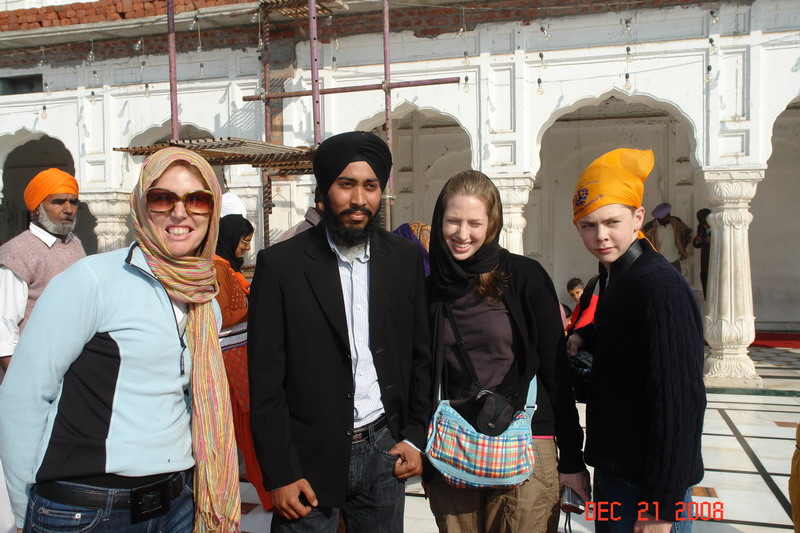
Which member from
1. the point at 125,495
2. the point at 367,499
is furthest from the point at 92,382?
the point at 367,499

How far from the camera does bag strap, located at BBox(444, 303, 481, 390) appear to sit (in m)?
1.80

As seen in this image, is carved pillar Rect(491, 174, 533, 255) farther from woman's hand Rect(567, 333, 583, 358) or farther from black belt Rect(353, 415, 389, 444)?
black belt Rect(353, 415, 389, 444)

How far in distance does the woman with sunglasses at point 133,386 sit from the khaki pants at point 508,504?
643 mm

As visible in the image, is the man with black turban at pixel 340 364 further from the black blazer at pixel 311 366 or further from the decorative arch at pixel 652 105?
the decorative arch at pixel 652 105

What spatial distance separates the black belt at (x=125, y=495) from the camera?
4.37 ft

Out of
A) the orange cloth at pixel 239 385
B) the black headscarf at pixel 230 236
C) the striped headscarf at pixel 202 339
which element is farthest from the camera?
the black headscarf at pixel 230 236

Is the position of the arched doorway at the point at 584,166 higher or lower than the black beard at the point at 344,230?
higher

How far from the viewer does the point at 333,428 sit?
164 cm

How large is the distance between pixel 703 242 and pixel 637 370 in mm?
7538

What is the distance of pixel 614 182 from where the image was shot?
1.72 m

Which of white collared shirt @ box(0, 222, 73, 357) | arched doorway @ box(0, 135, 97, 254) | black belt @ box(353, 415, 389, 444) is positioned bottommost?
black belt @ box(353, 415, 389, 444)

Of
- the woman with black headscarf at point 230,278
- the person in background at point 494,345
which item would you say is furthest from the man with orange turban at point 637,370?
the woman with black headscarf at point 230,278

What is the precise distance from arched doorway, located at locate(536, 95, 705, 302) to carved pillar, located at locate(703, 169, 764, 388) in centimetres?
308

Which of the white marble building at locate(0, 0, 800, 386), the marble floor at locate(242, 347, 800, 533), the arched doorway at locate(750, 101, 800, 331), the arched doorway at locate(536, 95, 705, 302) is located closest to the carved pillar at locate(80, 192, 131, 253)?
the white marble building at locate(0, 0, 800, 386)
